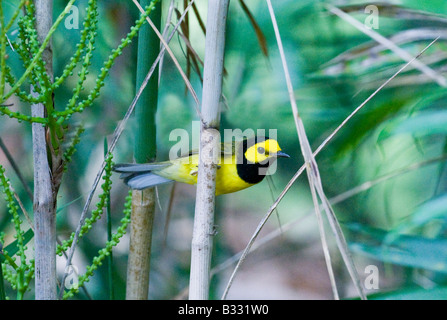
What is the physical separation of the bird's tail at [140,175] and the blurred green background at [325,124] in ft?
0.51

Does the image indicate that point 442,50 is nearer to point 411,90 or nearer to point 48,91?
point 411,90

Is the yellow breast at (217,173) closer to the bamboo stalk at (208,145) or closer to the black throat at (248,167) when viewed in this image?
the black throat at (248,167)

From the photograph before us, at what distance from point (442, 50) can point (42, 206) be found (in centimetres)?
65

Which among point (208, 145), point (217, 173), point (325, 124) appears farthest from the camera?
point (325, 124)

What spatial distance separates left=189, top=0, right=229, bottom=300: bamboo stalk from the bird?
0.43 feet

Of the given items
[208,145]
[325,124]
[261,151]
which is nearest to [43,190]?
[208,145]

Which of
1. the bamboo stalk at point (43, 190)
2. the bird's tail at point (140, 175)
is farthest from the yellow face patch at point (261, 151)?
the bamboo stalk at point (43, 190)

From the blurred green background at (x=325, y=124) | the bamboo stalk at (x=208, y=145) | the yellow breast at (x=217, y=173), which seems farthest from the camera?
the blurred green background at (x=325, y=124)

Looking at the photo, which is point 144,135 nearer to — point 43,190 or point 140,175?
point 140,175

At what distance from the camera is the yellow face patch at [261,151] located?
1.93ft

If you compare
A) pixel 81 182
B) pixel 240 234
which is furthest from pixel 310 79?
pixel 81 182

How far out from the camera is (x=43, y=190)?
0.43 metres

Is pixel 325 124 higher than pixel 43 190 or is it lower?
higher

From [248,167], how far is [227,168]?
0.03 m
